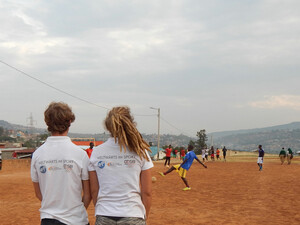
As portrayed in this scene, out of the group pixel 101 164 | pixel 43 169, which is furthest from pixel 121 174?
pixel 43 169

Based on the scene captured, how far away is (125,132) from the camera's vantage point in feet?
10.0

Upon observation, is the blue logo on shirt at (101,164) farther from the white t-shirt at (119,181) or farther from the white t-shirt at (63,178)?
the white t-shirt at (63,178)

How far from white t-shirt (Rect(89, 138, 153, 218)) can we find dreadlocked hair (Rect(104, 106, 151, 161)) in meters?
0.05

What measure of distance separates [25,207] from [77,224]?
349 inches

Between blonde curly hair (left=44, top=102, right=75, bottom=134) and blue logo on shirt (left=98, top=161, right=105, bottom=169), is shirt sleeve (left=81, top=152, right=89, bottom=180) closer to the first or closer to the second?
blue logo on shirt (left=98, top=161, right=105, bottom=169)

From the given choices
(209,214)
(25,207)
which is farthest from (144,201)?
(25,207)

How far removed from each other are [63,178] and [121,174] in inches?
18.4

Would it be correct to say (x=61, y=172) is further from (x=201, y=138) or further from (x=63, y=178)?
(x=201, y=138)

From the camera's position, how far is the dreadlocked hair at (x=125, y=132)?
9.87 feet

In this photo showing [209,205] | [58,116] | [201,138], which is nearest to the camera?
[58,116]

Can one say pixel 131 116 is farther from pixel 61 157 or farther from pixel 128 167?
pixel 61 157

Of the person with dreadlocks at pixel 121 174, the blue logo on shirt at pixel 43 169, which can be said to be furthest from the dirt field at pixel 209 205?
the blue logo on shirt at pixel 43 169

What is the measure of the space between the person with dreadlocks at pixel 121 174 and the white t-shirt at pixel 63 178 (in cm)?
12

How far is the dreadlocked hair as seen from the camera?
3.01m
